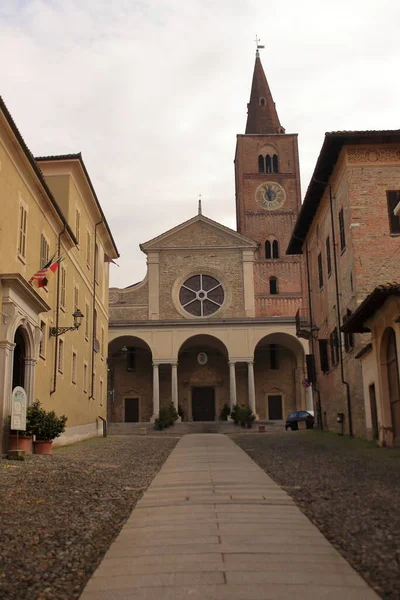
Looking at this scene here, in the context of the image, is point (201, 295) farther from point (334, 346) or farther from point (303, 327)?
point (334, 346)

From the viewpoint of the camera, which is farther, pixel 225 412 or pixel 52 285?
pixel 225 412

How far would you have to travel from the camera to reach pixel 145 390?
46.0m

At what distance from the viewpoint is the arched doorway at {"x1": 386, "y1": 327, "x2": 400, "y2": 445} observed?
A: 52.1ft

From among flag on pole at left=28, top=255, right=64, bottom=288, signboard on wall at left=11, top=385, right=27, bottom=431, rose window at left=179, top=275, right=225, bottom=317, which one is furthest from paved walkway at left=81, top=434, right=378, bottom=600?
rose window at left=179, top=275, right=225, bottom=317

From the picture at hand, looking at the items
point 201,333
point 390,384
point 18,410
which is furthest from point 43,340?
point 201,333

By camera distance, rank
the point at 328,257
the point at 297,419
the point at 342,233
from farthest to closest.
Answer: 1. the point at 297,419
2. the point at 328,257
3. the point at 342,233

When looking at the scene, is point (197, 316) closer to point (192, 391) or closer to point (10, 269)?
point (192, 391)

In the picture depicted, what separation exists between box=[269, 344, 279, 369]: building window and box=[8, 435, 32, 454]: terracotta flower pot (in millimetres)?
32115

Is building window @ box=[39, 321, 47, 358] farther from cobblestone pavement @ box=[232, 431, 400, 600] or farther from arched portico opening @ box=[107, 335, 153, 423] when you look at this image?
arched portico opening @ box=[107, 335, 153, 423]

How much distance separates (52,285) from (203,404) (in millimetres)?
27671

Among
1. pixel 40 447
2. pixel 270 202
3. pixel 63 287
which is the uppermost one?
pixel 270 202

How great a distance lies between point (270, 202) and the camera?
5497cm

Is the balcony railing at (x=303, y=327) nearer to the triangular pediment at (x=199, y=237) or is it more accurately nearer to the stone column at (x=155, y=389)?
the stone column at (x=155, y=389)

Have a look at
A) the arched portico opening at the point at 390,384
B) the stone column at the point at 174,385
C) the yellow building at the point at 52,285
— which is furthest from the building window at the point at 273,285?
the arched portico opening at the point at 390,384
